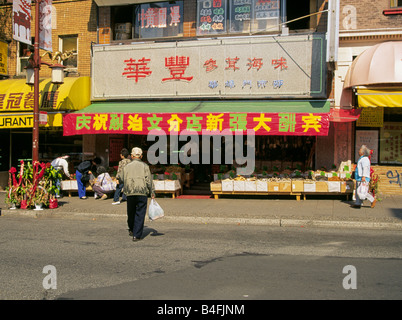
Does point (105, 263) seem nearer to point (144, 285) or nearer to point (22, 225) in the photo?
point (144, 285)

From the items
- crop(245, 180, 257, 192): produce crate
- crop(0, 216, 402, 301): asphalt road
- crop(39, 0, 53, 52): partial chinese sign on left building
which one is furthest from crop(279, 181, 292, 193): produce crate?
crop(39, 0, 53, 52): partial chinese sign on left building

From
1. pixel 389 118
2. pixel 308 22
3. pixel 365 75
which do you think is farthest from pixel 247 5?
pixel 389 118

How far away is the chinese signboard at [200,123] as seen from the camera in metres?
11.8

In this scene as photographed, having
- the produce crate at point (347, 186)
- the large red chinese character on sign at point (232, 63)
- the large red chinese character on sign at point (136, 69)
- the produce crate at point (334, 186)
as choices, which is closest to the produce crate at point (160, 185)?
the large red chinese character on sign at point (136, 69)

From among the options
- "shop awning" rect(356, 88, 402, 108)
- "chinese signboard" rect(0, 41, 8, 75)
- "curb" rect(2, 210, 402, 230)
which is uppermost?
"chinese signboard" rect(0, 41, 8, 75)

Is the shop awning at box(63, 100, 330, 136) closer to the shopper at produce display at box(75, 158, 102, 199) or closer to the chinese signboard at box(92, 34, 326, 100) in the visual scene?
the chinese signboard at box(92, 34, 326, 100)

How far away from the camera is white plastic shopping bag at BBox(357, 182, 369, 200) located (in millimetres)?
10664

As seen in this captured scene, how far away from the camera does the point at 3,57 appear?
53.3ft

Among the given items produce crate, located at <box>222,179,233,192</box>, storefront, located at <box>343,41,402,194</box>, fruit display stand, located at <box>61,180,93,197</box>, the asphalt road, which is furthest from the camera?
fruit display stand, located at <box>61,180,93,197</box>

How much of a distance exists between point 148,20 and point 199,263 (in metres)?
11.1

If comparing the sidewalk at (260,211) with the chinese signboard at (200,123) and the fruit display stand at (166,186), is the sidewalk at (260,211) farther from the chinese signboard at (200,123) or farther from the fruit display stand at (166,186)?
the chinese signboard at (200,123)

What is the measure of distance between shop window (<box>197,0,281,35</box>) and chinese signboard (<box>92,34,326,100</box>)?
0.80m

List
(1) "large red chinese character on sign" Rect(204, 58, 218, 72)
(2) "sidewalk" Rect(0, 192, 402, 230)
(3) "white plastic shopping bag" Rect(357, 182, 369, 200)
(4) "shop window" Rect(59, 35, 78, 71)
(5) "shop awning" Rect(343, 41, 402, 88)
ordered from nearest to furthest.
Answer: (2) "sidewalk" Rect(0, 192, 402, 230) < (3) "white plastic shopping bag" Rect(357, 182, 369, 200) < (5) "shop awning" Rect(343, 41, 402, 88) < (1) "large red chinese character on sign" Rect(204, 58, 218, 72) < (4) "shop window" Rect(59, 35, 78, 71)

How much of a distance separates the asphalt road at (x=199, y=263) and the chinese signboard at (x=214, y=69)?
564 cm
